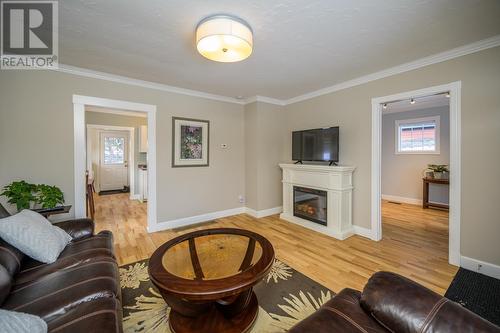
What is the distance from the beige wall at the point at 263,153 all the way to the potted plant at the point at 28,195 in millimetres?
2934

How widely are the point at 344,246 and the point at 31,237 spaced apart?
3.23 meters

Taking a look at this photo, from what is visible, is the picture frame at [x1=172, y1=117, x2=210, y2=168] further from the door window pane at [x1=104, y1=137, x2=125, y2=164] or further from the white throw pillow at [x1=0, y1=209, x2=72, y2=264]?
the door window pane at [x1=104, y1=137, x2=125, y2=164]

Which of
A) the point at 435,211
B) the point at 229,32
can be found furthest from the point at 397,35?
the point at 435,211

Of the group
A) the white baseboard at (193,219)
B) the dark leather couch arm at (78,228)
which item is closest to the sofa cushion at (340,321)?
the dark leather couch arm at (78,228)

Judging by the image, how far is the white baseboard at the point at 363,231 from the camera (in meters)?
3.22

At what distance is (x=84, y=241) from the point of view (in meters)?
1.96

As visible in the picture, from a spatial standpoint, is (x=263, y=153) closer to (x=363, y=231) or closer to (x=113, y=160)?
(x=363, y=231)

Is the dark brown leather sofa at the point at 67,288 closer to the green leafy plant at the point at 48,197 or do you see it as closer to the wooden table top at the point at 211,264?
the wooden table top at the point at 211,264

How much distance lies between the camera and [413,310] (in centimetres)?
99

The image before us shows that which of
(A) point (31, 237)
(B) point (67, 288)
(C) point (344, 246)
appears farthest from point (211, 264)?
(C) point (344, 246)

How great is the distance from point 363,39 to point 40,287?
322 centimetres

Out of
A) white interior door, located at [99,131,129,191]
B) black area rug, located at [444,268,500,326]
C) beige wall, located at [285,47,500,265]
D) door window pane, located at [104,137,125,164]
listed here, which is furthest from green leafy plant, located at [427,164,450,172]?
door window pane, located at [104,137,125,164]

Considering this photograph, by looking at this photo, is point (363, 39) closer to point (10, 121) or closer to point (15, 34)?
point (15, 34)

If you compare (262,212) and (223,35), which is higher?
(223,35)
